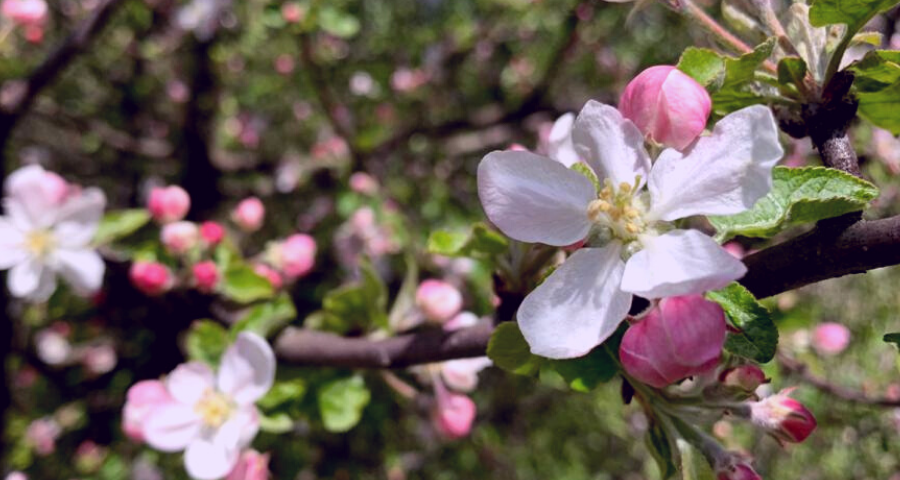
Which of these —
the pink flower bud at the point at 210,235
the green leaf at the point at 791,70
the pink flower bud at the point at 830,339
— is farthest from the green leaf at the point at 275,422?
the pink flower bud at the point at 830,339

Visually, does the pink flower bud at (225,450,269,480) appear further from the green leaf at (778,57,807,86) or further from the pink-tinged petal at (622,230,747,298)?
the green leaf at (778,57,807,86)

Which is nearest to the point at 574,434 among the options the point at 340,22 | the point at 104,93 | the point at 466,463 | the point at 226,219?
the point at 466,463

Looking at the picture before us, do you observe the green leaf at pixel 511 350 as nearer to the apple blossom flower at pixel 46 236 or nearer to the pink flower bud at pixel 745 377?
the pink flower bud at pixel 745 377

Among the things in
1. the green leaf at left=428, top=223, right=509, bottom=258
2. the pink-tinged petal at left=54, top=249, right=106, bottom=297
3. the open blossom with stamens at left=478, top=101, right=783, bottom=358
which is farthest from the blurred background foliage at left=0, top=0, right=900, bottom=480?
the open blossom with stamens at left=478, top=101, right=783, bottom=358

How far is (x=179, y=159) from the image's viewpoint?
213 cm

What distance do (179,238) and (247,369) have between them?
29cm

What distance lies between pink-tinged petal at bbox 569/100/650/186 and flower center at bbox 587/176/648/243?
0.03 ft

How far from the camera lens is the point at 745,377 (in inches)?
25.9

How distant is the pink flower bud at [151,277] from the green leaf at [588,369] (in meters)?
0.73

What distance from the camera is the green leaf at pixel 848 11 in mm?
603

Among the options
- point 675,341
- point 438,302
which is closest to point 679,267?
point 675,341

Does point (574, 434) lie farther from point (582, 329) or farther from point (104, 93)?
point (104, 93)

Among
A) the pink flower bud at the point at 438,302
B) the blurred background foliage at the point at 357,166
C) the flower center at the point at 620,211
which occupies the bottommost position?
the blurred background foliage at the point at 357,166

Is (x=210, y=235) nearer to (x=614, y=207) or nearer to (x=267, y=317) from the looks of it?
(x=267, y=317)
